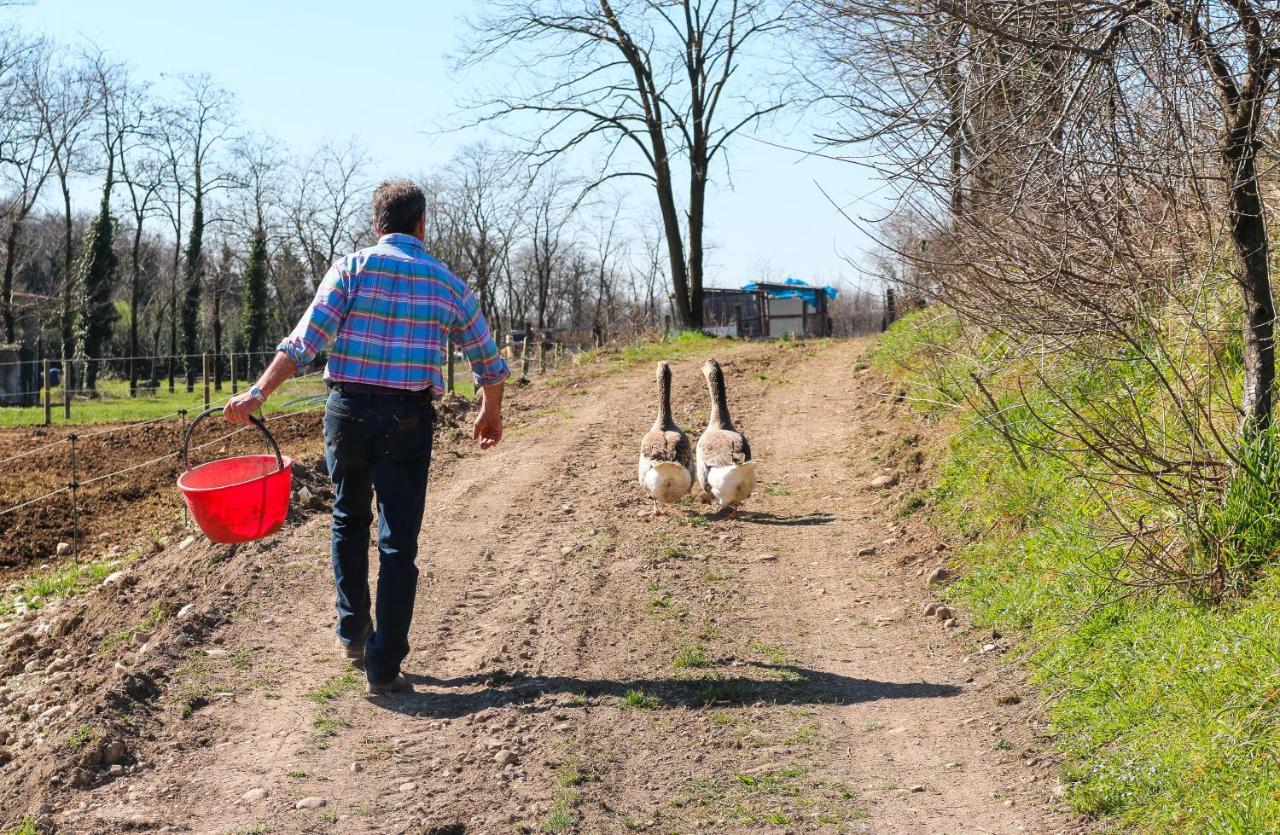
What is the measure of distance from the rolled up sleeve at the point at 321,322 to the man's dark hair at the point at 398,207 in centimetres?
40

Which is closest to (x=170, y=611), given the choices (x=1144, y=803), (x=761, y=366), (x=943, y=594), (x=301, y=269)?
(x=943, y=594)

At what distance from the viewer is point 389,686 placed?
5484mm

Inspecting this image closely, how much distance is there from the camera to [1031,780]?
451 centimetres

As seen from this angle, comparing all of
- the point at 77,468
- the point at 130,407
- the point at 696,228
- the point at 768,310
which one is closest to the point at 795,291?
the point at 768,310

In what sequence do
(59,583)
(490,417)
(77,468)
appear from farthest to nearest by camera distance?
(77,468) < (59,583) < (490,417)

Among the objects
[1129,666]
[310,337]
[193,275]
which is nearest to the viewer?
[1129,666]

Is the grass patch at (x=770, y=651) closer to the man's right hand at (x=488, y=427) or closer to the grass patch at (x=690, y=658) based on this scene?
the grass patch at (x=690, y=658)

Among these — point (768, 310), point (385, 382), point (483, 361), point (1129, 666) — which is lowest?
point (1129, 666)

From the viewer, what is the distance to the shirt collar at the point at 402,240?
550cm

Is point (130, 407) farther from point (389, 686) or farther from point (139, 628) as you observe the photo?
point (389, 686)

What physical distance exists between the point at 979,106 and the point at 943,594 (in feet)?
9.71

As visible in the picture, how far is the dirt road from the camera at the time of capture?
4328 mm

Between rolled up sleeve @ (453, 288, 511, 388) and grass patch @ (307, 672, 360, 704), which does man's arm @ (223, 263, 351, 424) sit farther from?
grass patch @ (307, 672, 360, 704)

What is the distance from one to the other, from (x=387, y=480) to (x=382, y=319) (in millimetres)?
770
